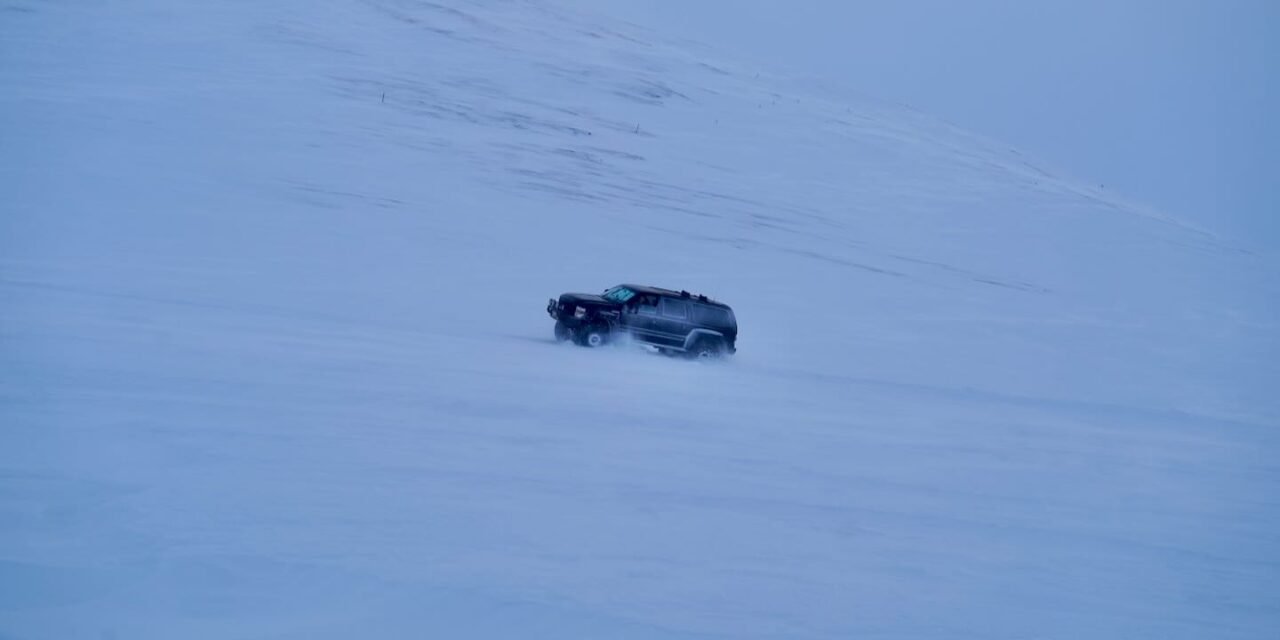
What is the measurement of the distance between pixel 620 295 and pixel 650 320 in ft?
1.86

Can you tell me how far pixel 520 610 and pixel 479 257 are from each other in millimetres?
12467

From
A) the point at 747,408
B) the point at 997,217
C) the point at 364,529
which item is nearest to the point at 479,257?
the point at 747,408

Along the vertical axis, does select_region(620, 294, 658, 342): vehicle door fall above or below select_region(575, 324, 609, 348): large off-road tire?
above

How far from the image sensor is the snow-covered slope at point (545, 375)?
542 cm

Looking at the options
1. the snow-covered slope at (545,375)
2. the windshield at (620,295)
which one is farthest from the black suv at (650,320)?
the snow-covered slope at (545,375)

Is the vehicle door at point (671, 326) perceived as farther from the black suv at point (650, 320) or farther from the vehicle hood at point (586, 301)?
the vehicle hood at point (586, 301)

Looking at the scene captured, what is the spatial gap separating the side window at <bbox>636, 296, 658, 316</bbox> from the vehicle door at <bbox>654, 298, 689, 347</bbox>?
7cm

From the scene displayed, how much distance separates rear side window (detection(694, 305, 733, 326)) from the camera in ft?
43.9

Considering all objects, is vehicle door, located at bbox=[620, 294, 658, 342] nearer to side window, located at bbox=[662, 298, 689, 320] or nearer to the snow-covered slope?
side window, located at bbox=[662, 298, 689, 320]

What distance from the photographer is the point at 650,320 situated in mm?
13156

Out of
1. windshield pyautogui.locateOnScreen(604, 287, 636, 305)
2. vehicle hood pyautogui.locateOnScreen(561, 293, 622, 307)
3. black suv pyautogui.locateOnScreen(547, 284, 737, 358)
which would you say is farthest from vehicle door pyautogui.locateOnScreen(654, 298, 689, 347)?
vehicle hood pyautogui.locateOnScreen(561, 293, 622, 307)

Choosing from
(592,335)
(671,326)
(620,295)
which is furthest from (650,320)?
(592,335)

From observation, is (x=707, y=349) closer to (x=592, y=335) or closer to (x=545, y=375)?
(x=592, y=335)

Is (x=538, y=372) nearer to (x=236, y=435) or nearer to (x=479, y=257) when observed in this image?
(x=236, y=435)
